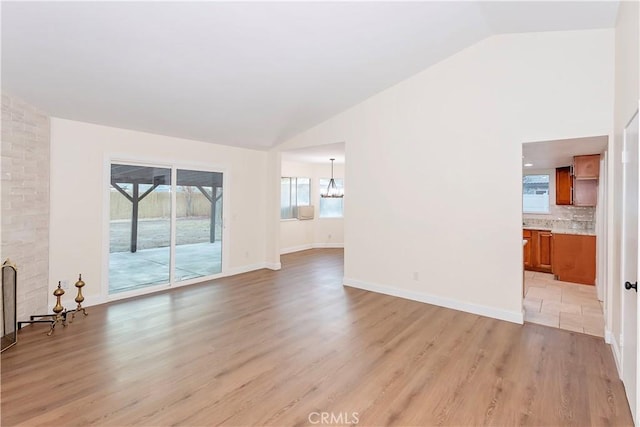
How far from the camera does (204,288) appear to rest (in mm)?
5172

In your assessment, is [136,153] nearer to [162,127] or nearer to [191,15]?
[162,127]

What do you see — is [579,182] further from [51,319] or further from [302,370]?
[51,319]

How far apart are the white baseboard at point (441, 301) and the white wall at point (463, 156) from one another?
14 mm

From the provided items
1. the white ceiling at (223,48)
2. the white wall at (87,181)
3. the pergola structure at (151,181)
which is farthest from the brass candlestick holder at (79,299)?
the white ceiling at (223,48)

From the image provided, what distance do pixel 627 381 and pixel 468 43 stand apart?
377cm

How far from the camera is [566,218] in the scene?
6320mm

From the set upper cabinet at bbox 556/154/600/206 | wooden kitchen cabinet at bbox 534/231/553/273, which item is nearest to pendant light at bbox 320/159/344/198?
wooden kitchen cabinet at bbox 534/231/553/273

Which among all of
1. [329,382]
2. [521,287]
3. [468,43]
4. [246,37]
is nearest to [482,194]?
[521,287]

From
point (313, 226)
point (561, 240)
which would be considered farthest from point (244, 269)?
point (561, 240)

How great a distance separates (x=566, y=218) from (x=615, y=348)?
4.18m

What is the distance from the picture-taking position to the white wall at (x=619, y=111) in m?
2.36

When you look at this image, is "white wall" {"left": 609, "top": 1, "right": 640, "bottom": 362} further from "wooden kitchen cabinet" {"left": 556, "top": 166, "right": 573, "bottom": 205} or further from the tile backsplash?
the tile backsplash

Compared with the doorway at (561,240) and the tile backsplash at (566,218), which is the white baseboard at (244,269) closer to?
the doorway at (561,240)

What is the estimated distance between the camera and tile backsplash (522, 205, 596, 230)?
6047 millimetres
